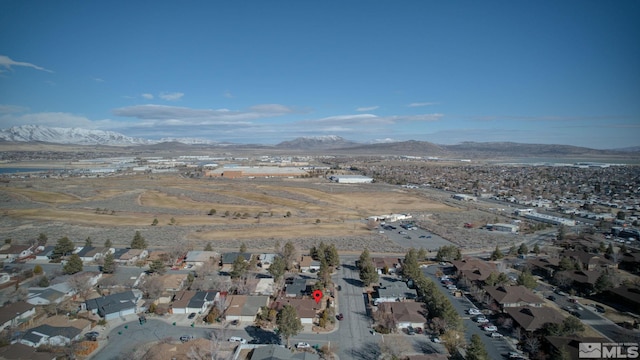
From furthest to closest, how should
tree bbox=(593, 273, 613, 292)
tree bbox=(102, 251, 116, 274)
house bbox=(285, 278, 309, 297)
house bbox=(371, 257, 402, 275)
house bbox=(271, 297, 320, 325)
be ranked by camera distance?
house bbox=(371, 257, 402, 275) → tree bbox=(102, 251, 116, 274) → house bbox=(285, 278, 309, 297) → tree bbox=(593, 273, 613, 292) → house bbox=(271, 297, 320, 325)

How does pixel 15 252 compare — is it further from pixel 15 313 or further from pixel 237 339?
pixel 237 339

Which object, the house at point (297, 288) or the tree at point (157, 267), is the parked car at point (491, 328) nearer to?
the house at point (297, 288)

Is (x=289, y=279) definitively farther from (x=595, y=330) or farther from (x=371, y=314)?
(x=595, y=330)

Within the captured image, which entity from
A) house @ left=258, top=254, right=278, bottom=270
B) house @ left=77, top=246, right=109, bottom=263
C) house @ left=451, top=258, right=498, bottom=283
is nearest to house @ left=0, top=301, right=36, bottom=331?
house @ left=77, top=246, right=109, bottom=263

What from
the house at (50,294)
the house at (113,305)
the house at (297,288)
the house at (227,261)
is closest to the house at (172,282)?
the house at (113,305)

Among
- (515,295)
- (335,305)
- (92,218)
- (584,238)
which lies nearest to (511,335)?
(515,295)

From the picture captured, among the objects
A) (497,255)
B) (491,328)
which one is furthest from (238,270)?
(497,255)

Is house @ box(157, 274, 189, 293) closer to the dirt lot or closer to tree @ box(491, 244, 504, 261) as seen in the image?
the dirt lot
